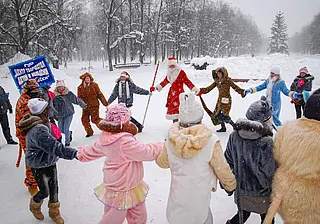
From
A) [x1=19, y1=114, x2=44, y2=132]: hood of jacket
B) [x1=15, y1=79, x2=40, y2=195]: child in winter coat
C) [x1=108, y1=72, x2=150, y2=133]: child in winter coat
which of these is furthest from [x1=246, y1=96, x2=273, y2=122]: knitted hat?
[x1=108, y1=72, x2=150, y2=133]: child in winter coat

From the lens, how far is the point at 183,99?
2.63 meters

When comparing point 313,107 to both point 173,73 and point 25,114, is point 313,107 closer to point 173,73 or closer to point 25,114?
point 25,114

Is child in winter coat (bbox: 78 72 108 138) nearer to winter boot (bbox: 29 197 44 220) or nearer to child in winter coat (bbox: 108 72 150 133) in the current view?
child in winter coat (bbox: 108 72 150 133)

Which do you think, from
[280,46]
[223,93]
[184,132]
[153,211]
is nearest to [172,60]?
[223,93]

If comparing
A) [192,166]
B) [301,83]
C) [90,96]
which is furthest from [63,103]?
[301,83]

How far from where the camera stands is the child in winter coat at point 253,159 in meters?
2.50

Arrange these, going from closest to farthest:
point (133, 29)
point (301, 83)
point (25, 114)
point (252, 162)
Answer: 1. point (252, 162)
2. point (25, 114)
3. point (301, 83)
4. point (133, 29)

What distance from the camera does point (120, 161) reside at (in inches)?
110

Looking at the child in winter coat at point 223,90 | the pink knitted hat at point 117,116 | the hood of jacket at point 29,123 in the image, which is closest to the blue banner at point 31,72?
the hood of jacket at point 29,123

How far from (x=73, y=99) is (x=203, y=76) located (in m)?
13.7

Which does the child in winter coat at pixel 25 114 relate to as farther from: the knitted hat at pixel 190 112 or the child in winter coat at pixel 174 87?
the child in winter coat at pixel 174 87

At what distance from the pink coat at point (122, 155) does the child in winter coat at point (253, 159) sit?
0.88m

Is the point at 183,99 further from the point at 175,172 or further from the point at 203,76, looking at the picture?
the point at 203,76

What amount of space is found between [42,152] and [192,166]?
199 centimetres
